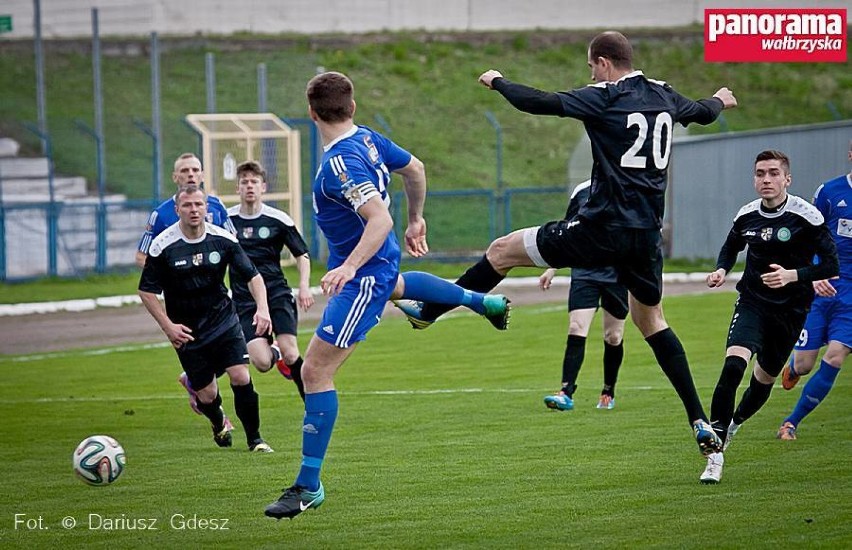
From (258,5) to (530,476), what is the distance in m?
35.1

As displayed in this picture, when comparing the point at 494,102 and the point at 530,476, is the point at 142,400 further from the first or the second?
the point at 494,102

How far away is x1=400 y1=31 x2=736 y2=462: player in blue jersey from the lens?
25.3 feet

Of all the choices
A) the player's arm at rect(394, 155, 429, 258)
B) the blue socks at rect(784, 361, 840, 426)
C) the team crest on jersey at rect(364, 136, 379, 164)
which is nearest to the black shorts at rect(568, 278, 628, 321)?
the blue socks at rect(784, 361, 840, 426)

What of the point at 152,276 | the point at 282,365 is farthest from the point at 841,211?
the point at 152,276

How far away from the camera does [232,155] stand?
29.9 m

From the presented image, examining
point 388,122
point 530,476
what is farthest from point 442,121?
point 530,476

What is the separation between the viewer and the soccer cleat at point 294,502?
698 centimetres

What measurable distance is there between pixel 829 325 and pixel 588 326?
264cm

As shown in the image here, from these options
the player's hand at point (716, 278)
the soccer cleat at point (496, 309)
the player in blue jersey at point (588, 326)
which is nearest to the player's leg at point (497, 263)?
the soccer cleat at point (496, 309)

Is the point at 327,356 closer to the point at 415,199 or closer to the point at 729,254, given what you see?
the point at 415,199

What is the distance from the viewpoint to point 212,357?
10008 millimetres

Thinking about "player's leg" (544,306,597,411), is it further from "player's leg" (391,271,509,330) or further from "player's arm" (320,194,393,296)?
"player's arm" (320,194,393,296)

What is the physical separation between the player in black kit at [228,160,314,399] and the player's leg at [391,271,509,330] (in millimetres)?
3776

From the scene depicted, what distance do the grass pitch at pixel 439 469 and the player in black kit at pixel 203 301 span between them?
43 cm
